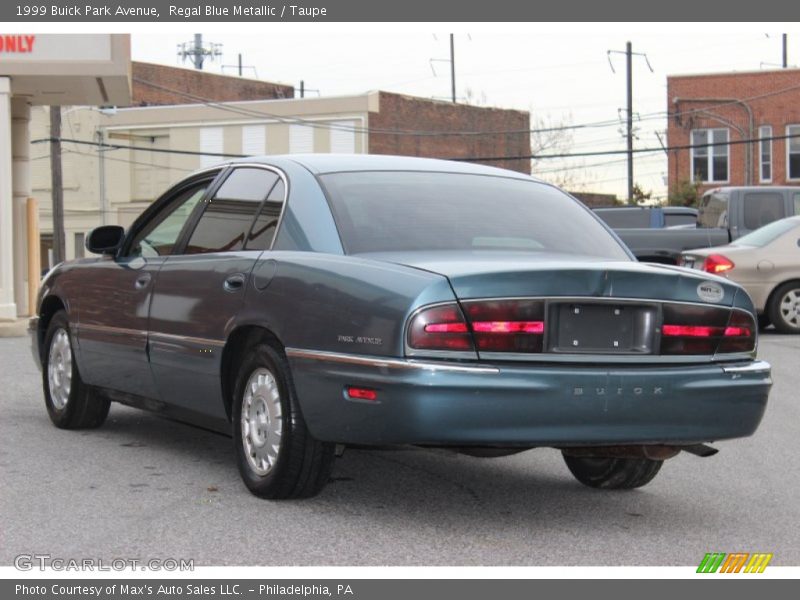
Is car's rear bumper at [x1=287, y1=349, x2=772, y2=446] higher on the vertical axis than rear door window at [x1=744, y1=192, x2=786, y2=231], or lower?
lower

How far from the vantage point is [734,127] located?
4822cm

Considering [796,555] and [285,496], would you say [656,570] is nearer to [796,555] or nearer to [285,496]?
[796,555]

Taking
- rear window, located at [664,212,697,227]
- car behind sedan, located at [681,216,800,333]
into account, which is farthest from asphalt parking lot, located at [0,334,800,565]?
rear window, located at [664,212,697,227]

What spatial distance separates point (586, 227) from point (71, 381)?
3451mm

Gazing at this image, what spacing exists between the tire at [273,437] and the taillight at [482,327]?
2.76 feet

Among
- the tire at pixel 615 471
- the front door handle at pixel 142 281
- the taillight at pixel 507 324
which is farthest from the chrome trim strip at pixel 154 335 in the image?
the tire at pixel 615 471

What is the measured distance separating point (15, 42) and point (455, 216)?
15919mm

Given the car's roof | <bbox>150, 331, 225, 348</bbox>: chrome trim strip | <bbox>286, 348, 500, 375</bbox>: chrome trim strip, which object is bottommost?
<bbox>286, 348, 500, 375</bbox>: chrome trim strip

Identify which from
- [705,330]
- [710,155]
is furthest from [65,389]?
[710,155]

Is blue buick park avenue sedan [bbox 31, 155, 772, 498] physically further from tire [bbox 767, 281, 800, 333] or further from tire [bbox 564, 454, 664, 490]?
tire [bbox 767, 281, 800, 333]

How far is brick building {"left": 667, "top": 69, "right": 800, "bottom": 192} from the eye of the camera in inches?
1864

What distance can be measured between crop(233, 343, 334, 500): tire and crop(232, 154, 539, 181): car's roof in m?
0.98

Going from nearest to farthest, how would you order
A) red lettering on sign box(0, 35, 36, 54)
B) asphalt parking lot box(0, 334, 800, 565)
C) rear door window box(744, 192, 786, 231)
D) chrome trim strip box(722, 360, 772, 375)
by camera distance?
1. asphalt parking lot box(0, 334, 800, 565)
2. chrome trim strip box(722, 360, 772, 375)
3. rear door window box(744, 192, 786, 231)
4. red lettering on sign box(0, 35, 36, 54)

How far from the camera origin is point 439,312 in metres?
5.25
